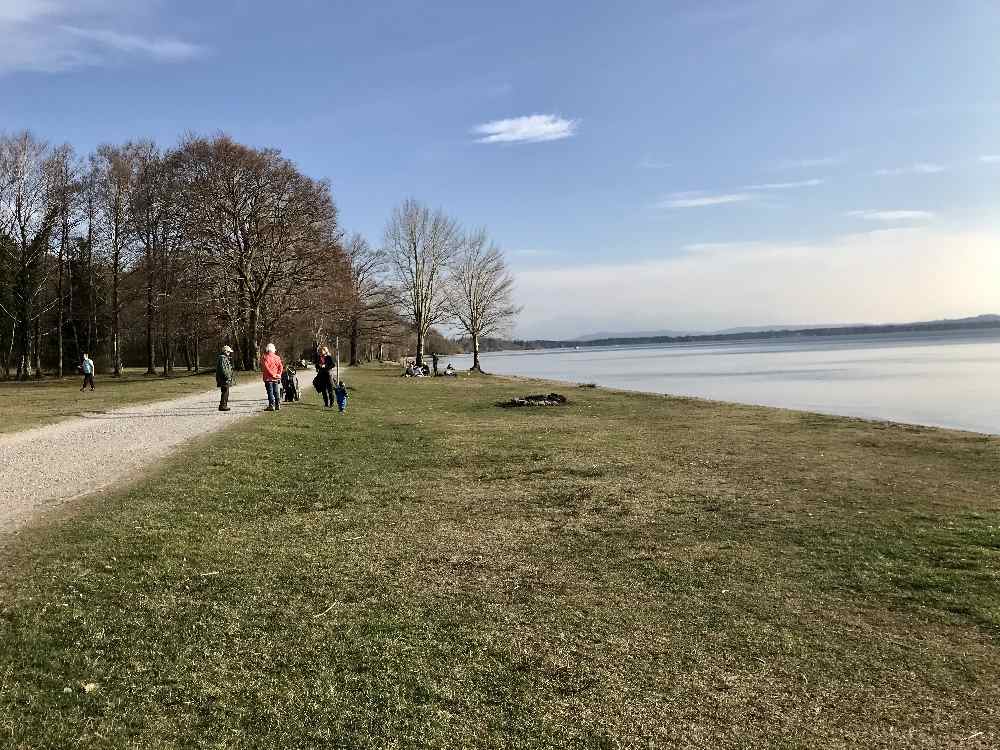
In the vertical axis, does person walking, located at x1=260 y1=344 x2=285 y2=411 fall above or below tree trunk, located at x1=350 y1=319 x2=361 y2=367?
below

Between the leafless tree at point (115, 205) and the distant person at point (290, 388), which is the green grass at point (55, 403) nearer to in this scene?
the distant person at point (290, 388)

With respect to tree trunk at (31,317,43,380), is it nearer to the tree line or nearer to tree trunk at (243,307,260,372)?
the tree line

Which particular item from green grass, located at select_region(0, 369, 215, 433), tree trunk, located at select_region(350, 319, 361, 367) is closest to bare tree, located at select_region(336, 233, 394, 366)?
tree trunk, located at select_region(350, 319, 361, 367)

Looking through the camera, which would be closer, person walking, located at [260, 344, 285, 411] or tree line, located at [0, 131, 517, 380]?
person walking, located at [260, 344, 285, 411]

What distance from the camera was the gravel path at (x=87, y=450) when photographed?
26.2 feet

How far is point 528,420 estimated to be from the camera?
17.9 metres

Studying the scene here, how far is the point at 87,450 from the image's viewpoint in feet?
36.3

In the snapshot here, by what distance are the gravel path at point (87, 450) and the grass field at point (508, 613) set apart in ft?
2.42

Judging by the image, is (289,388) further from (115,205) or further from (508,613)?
(115,205)

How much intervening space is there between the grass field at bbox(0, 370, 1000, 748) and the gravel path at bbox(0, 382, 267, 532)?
737 mm

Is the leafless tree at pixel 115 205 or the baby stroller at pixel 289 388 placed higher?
the leafless tree at pixel 115 205

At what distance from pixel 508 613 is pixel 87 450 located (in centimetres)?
928

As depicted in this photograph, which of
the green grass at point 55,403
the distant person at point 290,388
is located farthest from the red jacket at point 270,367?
the green grass at point 55,403

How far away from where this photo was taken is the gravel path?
7.97m
